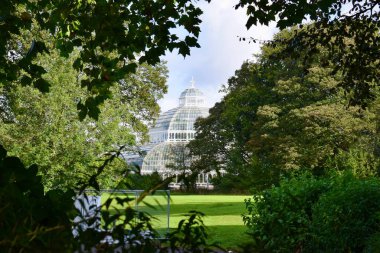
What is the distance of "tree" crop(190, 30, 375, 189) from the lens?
41344 mm

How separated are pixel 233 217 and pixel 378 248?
72.5 feet

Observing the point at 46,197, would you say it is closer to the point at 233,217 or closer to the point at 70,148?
the point at 70,148

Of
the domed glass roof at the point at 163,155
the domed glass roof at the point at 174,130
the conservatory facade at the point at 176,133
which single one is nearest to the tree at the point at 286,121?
the conservatory facade at the point at 176,133

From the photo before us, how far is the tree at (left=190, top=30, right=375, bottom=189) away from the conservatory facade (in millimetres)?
27110

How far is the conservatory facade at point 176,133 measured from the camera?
82.6 m

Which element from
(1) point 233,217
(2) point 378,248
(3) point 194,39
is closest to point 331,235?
(2) point 378,248

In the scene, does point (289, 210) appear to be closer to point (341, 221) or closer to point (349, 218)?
point (341, 221)

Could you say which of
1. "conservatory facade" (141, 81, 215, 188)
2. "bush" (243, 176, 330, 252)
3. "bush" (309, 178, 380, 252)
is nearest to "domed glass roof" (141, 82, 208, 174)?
"conservatory facade" (141, 81, 215, 188)

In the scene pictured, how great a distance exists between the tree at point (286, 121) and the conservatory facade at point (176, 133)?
88.9ft

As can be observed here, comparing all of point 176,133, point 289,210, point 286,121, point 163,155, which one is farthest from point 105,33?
point 176,133

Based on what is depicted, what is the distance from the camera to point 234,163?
52.1m

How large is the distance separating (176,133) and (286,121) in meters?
50.7

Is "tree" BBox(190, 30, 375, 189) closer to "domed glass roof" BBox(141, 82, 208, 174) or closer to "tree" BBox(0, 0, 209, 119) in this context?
"tree" BBox(0, 0, 209, 119)

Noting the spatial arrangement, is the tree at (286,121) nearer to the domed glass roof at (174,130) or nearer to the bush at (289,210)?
the bush at (289,210)
